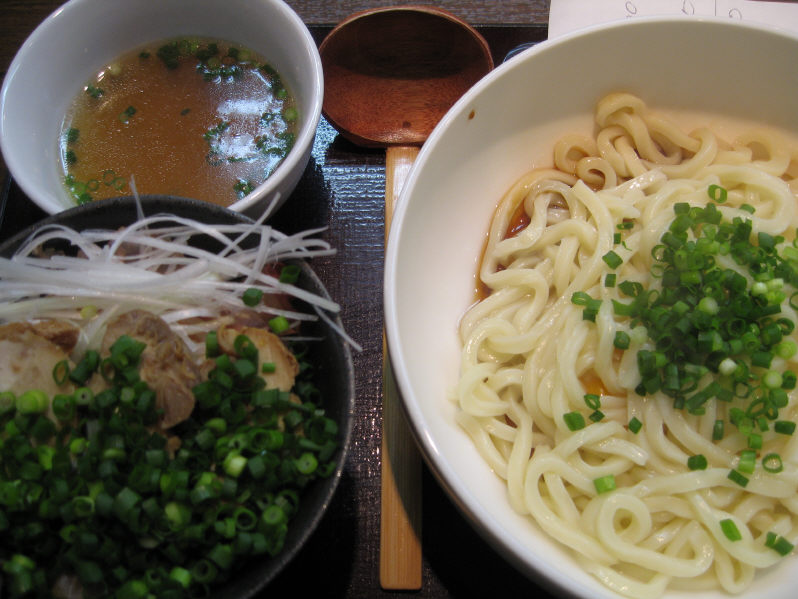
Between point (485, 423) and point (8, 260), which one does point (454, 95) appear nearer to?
point (485, 423)

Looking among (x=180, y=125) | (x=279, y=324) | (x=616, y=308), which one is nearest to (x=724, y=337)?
(x=616, y=308)

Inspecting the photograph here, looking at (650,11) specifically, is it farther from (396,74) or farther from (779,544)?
(779,544)

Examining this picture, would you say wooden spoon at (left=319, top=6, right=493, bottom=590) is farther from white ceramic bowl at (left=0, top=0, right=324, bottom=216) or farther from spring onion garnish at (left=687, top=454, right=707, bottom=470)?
spring onion garnish at (left=687, top=454, right=707, bottom=470)

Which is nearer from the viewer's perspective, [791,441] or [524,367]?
[791,441]

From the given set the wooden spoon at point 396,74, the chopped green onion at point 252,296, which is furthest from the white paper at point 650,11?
the chopped green onion at point 252,296

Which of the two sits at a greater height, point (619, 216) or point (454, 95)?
point (454, 95)

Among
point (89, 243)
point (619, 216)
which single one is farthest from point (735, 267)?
point (89, 243)
